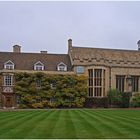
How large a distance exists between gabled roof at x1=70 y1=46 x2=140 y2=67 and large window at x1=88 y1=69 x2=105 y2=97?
137cm

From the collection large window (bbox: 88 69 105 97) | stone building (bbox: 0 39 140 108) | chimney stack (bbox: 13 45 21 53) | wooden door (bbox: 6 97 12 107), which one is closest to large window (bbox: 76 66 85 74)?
stone building (bbox: 0 39 140 108)

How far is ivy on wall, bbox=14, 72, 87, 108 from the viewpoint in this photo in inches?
1890

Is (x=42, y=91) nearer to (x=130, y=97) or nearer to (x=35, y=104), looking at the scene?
(x=35, y=104)

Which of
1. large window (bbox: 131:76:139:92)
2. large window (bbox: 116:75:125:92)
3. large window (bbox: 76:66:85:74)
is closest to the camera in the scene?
large window (bbox: 76:66:85:74)

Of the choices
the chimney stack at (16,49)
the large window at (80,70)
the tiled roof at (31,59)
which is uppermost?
the chimney stack at (16,49)

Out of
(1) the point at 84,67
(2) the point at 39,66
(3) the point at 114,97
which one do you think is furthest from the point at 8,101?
(3) the point at 114,97

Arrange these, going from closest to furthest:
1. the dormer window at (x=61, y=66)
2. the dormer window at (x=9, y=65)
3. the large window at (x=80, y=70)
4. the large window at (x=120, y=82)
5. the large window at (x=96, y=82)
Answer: the dormer window at (x=9, y=65)
the large window at (x=96, y=82)
the large window at (x=80, y=70)
the dormer window at (x=61, y=66)
the large window at (x=120, y=82)

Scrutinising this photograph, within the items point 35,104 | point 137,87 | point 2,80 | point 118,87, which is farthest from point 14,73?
point 137,87

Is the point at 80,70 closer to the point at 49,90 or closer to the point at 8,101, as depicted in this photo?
A: the point at 49,90

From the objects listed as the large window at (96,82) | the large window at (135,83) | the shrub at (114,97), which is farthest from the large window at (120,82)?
the large window at (96,82)

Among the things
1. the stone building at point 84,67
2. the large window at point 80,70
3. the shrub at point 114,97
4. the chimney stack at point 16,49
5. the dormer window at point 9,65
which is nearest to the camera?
the stone building at point 84,67

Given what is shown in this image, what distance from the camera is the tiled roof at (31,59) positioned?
51.4 metres

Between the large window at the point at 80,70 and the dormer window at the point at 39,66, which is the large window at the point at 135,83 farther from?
the dormer window at the point at 39,66

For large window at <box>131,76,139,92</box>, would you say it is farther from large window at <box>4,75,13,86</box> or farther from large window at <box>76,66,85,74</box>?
large window at <box>4,75,13,86</box>
